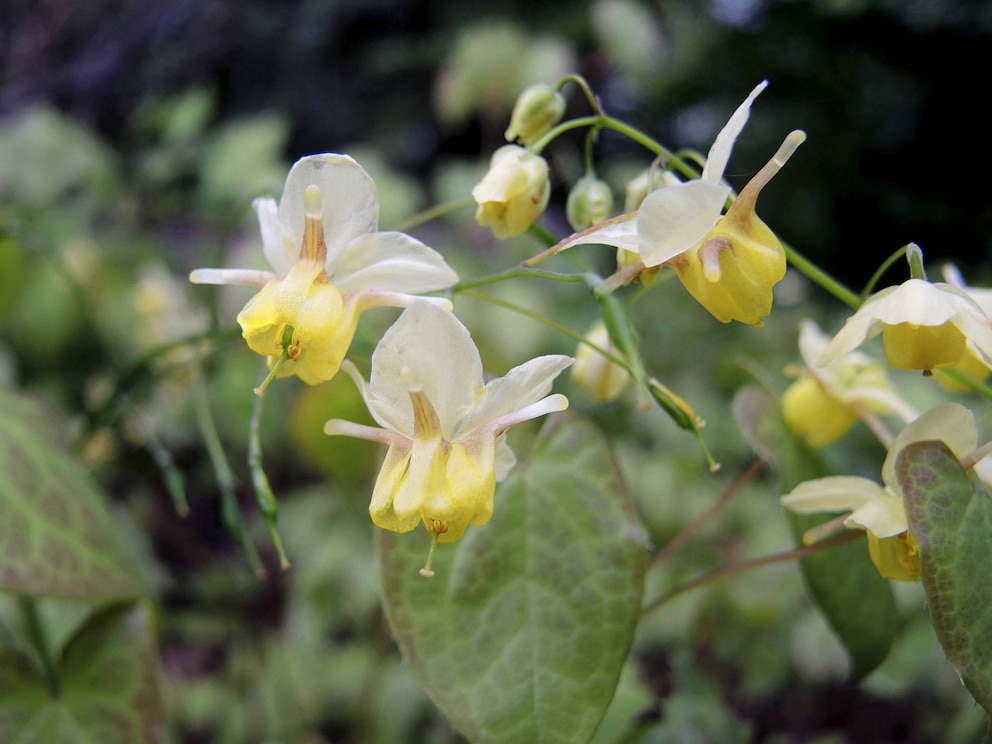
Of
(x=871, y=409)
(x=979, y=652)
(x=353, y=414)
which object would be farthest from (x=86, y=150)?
(x=979, y=652)

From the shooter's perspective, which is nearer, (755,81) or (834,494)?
(834,494)

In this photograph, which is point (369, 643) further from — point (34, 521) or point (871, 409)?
point (871, 409)

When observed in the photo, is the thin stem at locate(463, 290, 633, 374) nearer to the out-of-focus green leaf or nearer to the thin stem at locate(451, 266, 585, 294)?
the thin stem at locate(451, 266, 585, 294)

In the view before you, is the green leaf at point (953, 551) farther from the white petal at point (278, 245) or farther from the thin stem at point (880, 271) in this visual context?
the white petal at point (278, 245)

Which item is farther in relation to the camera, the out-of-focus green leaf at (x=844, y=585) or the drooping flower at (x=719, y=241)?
the out-of-focus green leaf at (x=844, y=585)

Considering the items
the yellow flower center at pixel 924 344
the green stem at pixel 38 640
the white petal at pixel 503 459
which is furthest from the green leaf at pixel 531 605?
the green stem at pixel 38 640

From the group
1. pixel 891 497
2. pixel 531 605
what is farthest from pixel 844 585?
pixel 531 605

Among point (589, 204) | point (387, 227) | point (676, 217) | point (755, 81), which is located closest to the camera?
point (676, 217)

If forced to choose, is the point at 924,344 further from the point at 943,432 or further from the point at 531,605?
the point at 531,605
